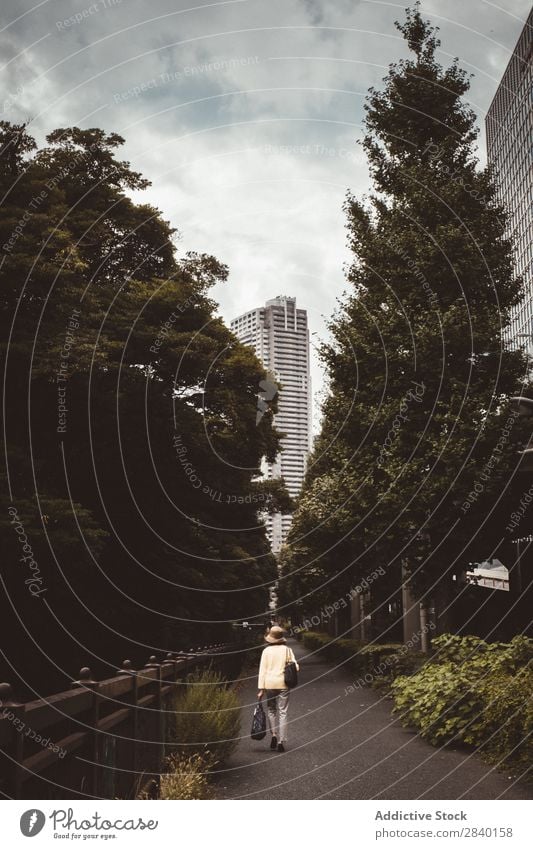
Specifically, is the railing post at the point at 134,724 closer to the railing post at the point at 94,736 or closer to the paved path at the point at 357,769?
the paved path at the point at 357,769

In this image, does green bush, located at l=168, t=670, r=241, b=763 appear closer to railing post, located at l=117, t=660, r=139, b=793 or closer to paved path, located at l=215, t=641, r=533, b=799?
paved path, located at l=215, t=641, r=533, b=799

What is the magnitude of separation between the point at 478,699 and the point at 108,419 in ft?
43.7

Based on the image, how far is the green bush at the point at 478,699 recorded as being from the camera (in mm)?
9922

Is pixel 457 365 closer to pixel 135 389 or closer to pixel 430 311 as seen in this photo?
pixel 430 311

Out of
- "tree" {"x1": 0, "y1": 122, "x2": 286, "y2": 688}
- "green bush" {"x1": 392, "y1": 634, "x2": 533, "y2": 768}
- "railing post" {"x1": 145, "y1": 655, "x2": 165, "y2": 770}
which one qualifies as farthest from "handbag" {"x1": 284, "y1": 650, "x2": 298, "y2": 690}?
"tree" {"x1": 0, "y1": 122, "x2": 286, "y2": 688}

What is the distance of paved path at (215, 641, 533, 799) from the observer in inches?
324

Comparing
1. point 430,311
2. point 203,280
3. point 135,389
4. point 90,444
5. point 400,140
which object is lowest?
point 90,444

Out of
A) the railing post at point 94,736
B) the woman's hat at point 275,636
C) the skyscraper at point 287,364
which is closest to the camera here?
the railing post at point 94,736

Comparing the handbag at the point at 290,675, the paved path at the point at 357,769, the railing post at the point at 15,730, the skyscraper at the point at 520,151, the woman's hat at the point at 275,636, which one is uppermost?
the skyscraper at the point at 520,151

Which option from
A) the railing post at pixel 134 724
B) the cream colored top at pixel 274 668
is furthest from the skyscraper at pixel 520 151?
the railing post at pixel 134 724

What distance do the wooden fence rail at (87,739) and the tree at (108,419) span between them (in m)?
7.15

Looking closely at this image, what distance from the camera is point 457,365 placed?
1970 cm
